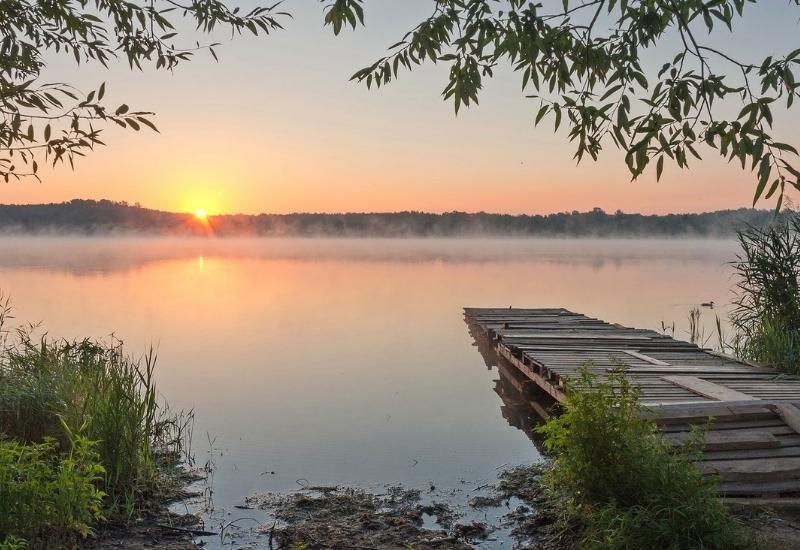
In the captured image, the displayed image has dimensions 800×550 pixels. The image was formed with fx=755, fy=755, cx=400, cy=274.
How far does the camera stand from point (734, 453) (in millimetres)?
5289

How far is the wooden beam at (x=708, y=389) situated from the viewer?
6379 mm

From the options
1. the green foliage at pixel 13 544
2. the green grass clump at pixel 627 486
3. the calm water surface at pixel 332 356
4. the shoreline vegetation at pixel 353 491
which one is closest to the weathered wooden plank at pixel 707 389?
the shoreline vegetation at pixel 353 491

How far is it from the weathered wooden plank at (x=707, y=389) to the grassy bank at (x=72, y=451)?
4.61 m

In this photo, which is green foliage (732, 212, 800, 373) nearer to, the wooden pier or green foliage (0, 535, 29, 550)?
the wooden pier

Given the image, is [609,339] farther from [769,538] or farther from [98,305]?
[98,305]

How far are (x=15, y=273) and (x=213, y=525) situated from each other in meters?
36.6

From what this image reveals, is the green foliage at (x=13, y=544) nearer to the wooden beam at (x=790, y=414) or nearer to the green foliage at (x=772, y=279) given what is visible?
the wooden beam at (x=790, y=414)

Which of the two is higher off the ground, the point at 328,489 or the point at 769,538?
the point at 769,538

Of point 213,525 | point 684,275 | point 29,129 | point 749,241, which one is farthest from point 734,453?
point 684,275

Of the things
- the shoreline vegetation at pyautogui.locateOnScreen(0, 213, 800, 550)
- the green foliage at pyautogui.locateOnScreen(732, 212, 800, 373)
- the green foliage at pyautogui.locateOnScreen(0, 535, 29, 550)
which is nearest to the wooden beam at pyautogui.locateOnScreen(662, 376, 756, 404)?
the shoreline vegetation at pyautogui.locateOnScreen(0, 213, 800, 550)

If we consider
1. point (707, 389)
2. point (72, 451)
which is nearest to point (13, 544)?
point (72, 451)

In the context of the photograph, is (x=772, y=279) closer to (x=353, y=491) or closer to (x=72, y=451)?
(x=353, y=491)

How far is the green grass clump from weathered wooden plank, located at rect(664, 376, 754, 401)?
214cm

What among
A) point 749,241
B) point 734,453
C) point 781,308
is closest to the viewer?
point 734,453
